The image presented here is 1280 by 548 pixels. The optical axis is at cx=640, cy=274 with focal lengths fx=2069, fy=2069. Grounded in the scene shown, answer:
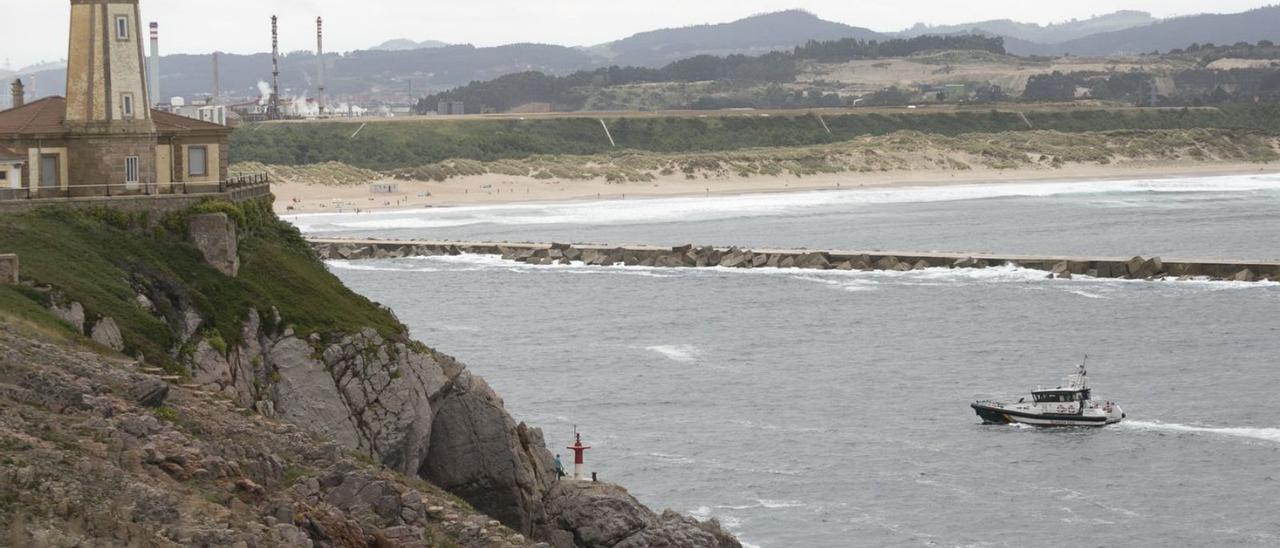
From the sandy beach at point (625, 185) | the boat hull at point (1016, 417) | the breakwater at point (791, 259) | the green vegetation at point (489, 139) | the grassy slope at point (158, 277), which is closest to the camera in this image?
the grassy slope at point (158, 277)

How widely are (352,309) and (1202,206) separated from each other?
10007 centimetres

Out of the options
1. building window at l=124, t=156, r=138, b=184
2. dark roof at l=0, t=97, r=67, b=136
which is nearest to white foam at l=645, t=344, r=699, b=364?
dark roof at l=0, t=97, r=67, b=136

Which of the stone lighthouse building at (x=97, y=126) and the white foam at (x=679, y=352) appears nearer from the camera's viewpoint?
the stone lighthouse building at (x=97, y=126)

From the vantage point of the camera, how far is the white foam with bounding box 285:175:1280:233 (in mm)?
118688

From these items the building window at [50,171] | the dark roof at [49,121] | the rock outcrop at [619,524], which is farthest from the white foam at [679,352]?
the rock outcrop at [619,524]

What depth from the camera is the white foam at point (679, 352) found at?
58.8 meters

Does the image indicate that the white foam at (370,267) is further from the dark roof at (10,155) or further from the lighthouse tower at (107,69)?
the dark roof at (10,155)

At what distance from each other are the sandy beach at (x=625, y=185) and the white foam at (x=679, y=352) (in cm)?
6632

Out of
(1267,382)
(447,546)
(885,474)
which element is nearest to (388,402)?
(447,546)

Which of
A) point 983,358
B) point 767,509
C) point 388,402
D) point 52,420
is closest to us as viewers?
point 52,420

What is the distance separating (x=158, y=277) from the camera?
31703mm

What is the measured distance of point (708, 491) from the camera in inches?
1606

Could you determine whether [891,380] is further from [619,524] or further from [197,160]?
[619,524]

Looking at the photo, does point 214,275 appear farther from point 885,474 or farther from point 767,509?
point 885,474
